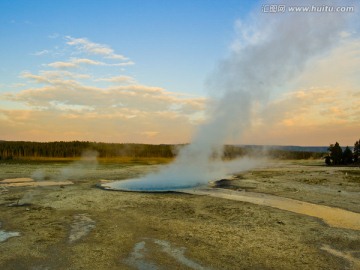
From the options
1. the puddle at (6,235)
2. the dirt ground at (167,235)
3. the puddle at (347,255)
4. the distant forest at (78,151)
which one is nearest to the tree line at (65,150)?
the distant forest at (78,151)

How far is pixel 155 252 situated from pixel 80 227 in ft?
16.0

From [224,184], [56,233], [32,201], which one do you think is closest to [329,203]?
[224,184]

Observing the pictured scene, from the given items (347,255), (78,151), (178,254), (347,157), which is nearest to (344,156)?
(347,157)

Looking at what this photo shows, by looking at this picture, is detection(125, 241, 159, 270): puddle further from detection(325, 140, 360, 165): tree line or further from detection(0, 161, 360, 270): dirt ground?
detection(325, 140, 360, 165): tree line

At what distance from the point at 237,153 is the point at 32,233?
3681 inches

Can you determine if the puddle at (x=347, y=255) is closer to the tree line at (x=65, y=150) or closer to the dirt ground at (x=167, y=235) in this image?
the dirt ground at (x=167, y=235)

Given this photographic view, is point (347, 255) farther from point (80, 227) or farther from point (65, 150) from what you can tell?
point (65, 150)

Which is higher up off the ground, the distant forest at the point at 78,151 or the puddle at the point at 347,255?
the distant forest at the point at 78,151

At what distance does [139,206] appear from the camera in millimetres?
19969

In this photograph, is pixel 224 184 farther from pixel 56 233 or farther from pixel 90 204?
pixel 56 233

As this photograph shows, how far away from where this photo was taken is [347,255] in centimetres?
1149

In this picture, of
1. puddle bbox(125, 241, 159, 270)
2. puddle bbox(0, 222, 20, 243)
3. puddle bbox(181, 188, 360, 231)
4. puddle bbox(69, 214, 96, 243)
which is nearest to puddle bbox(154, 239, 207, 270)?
puddle bbox(125, 241, 159, 270)

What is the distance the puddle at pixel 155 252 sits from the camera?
10539 mm

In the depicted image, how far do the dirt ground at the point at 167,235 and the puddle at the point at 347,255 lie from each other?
0.03m
